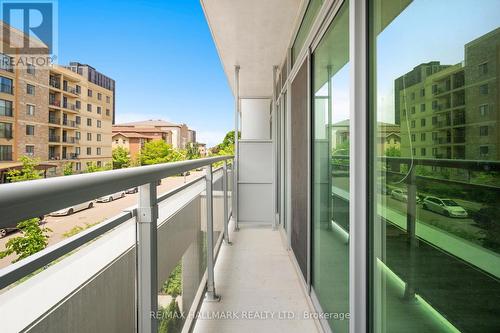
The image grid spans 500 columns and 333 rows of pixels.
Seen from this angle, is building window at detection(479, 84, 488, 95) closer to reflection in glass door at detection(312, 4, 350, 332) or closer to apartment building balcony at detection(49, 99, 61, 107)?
reflection in glass door at detection(312, 4, 350, 332)

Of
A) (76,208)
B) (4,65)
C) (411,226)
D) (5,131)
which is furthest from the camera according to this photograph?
(4,65)

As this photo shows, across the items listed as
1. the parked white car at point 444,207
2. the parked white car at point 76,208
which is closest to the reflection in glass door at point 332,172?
the parked white car at point 444,207

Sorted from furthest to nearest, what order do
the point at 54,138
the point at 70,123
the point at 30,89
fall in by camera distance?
the point at 70,123
the point at 54,138
the point at 30,89

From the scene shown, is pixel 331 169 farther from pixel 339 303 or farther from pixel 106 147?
pixel 106 147

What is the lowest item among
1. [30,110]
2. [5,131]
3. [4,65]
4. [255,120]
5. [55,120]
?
[255,120]

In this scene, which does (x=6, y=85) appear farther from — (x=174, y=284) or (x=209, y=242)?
(x=174, y=284)

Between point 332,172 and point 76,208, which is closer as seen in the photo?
point 76,208

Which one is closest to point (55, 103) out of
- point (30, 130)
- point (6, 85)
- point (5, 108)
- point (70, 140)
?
point (70, 140)

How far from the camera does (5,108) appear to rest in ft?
61.7

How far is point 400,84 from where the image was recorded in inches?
39.5

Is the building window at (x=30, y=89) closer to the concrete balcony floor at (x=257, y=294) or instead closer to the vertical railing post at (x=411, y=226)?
the concrete balcony floor at (x=257, y=294)

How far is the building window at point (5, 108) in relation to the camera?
18.2 meters

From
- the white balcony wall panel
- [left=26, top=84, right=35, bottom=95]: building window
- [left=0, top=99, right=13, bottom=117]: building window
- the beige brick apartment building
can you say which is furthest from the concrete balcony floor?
[left=26, top=84, right=35, bottom=95]: building window

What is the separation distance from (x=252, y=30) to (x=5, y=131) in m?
20.4
